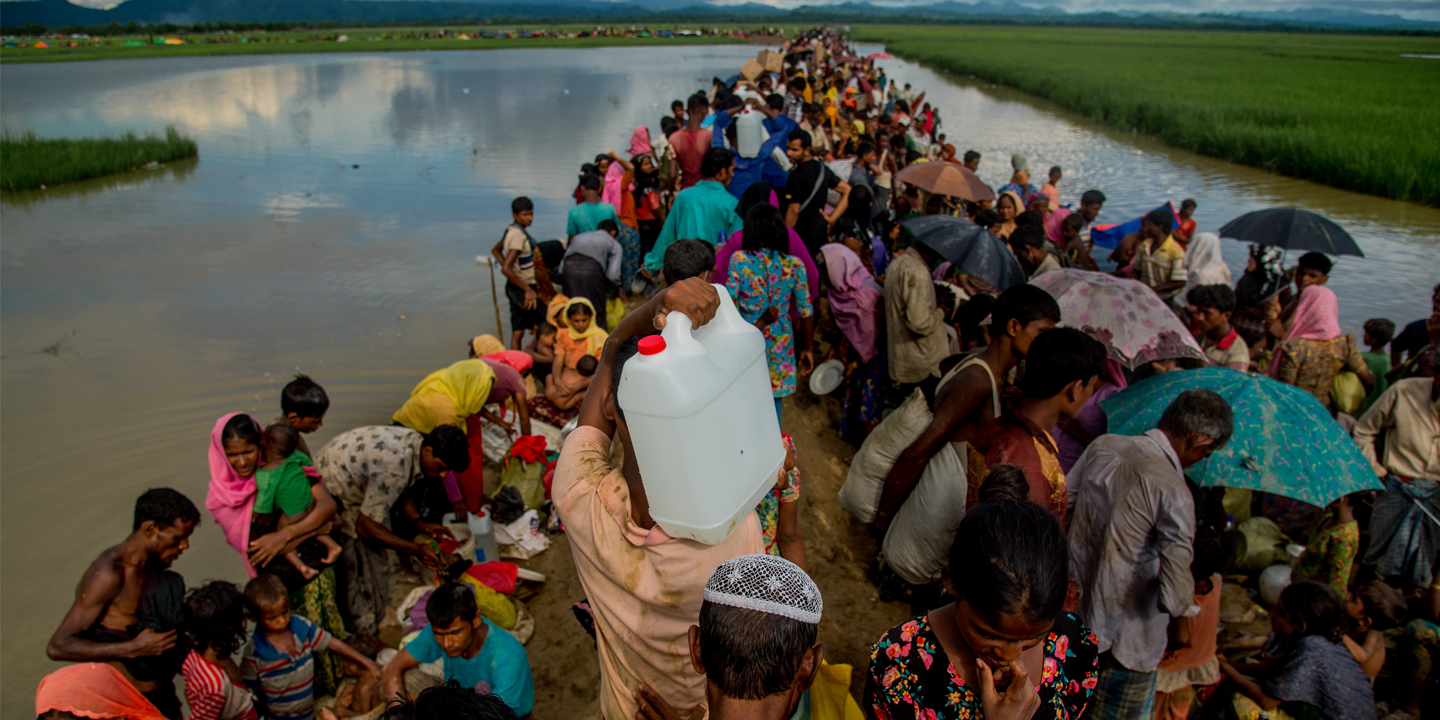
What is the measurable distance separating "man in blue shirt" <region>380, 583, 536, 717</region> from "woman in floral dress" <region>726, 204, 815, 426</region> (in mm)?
1818

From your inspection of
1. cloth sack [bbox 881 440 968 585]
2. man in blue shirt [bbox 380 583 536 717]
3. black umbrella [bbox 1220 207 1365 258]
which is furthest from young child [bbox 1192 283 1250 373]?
man in blue shirt [bbox 380 583 536 717]

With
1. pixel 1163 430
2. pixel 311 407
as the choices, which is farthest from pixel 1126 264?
pixel 311 407

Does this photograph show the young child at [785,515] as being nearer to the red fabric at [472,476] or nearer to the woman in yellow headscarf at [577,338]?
the red fabric at [472,476]

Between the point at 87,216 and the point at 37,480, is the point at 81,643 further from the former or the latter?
the point at 87,216

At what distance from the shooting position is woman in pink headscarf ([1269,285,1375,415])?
174 inches

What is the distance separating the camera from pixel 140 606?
8.41 feet

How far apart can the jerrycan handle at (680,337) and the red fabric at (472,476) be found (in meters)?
2.62

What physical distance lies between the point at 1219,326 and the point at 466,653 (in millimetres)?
4378

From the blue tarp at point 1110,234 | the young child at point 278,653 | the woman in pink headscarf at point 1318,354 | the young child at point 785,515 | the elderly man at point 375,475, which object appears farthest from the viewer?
the blue tarp at point 1110,234

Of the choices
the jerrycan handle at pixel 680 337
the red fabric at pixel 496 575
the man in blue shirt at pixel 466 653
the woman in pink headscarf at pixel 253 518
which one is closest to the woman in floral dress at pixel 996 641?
the jerrycan handle at pixel 680 337

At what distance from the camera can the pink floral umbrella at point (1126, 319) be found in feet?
10.3

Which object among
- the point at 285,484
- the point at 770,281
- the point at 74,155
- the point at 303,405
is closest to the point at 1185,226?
the point at 770,281

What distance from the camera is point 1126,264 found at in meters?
6.28

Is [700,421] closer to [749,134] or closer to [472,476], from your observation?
[472,476]
